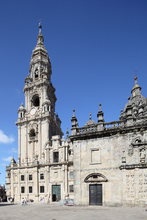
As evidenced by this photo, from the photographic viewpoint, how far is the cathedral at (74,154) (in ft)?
74.7

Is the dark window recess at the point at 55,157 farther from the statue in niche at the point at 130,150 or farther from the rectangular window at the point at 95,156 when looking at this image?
the statue in niche at the point at 130,150

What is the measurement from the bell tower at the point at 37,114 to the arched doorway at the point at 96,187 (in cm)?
2490

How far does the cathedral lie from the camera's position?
74.7 feet

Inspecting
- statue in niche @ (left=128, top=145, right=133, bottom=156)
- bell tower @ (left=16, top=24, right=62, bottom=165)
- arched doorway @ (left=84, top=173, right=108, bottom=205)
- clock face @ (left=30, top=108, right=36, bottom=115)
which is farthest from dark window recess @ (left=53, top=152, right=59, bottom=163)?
statue in niche @ (left=128, top=145, right=133, bottom=156)

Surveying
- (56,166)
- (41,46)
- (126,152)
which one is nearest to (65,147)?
(56,166)

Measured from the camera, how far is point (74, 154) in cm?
2591

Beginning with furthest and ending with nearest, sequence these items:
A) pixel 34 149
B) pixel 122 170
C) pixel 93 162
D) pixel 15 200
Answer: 1. pixel 34 149
2. pixel 15 200
3. pixel 93 162
4. pixel 122 170

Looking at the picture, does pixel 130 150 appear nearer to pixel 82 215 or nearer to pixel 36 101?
pixel 82 215

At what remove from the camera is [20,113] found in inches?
2079

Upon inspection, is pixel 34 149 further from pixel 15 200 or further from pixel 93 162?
pixel 93 162

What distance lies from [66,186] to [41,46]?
37.6m

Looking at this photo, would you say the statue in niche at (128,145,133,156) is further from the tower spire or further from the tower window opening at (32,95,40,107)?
the tower spire

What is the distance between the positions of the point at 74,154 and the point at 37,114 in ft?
86.8

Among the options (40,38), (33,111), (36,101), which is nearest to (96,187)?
(33,111)
